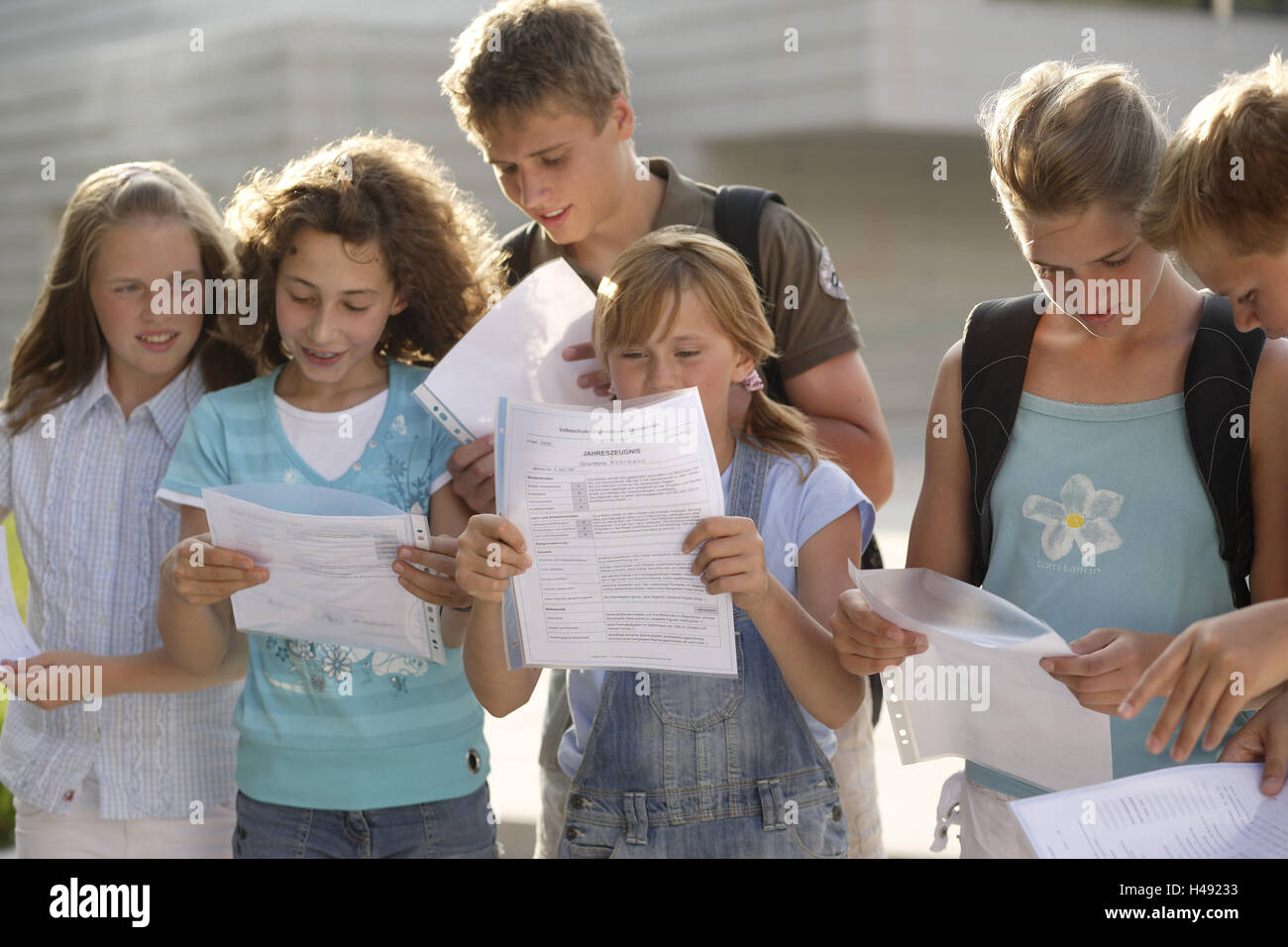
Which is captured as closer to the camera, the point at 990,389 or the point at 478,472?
the point at 990,389

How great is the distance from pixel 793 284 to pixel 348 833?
1287mm

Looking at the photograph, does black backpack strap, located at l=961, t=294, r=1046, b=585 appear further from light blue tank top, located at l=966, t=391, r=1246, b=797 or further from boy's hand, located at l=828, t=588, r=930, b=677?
boy's hand, located at l=828, t=588, r=930, b=677

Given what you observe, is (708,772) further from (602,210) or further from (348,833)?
(602,210)

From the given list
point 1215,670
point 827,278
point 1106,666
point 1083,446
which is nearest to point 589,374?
point 827,278

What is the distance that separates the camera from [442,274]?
2555 mm

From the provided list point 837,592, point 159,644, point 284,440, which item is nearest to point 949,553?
point 837,592

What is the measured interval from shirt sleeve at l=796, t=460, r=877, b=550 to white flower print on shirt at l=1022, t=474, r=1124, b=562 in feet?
0.90

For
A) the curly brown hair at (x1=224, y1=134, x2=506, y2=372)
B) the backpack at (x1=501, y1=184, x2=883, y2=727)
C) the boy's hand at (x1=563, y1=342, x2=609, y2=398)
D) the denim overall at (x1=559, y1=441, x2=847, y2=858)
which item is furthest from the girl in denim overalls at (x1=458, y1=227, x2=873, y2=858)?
the curly brown hair at (x1=224, y1=134, x2=506, y2=372)

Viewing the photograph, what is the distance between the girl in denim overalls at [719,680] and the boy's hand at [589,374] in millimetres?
112

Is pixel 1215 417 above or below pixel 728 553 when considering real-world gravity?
above

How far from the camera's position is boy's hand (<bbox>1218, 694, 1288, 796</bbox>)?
174cm

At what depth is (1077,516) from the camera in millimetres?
2105

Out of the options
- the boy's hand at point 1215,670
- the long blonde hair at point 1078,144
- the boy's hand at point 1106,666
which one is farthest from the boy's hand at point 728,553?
the long blonde hair at point 1078,144

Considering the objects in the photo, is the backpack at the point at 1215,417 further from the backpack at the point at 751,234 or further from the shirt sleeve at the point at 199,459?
the shirt sleeve at the point at 199,459
